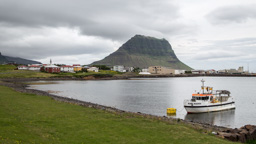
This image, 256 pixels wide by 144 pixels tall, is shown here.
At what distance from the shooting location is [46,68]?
615 feet

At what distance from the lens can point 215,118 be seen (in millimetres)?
41750

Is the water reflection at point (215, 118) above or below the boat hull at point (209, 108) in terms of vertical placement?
below

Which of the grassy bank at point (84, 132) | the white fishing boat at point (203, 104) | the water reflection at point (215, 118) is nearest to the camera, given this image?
the grassy bank at point (84, 132)

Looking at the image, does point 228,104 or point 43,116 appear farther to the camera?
point 228,104

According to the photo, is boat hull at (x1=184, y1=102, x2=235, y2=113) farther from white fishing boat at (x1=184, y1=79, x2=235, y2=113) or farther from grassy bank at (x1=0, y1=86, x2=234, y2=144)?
grassy bank at (x1=0, y1=86, x2=234, y2=144)

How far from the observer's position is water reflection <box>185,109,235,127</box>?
38.3m

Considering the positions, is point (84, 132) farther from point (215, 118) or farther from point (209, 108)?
point (209, 108)

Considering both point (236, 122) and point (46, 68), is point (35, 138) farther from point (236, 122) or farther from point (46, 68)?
point (46, 68)

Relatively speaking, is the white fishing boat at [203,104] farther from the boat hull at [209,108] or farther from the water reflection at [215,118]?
the water reflection at [215,118]

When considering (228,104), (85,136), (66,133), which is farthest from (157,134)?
(228,104)

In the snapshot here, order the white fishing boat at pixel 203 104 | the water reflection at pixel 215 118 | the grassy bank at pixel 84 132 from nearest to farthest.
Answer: the grassy bank at pixel 84 132 < the water reflection at pixel 215 118 < the white fishing boat at pixel 203 104

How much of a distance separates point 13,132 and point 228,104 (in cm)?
4734

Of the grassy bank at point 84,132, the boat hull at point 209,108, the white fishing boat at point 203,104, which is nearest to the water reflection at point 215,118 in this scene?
the boat hull at point 209,108

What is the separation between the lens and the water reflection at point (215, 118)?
126 feet
